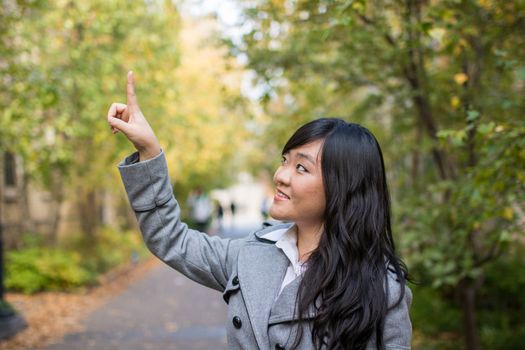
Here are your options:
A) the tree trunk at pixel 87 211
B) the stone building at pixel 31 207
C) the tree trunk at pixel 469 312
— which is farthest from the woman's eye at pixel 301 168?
the tree trunk at pixel 87 211

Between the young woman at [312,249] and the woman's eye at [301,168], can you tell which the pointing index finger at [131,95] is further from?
the woman's eye at [301,168]

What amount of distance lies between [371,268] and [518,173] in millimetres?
2251

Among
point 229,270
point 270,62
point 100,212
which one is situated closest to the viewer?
point 229,270

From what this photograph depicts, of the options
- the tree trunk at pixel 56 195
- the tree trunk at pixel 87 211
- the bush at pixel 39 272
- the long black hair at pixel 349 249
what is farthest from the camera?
the tree trunk at pixel 87 211

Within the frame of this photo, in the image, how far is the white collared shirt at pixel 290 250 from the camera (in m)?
2.19

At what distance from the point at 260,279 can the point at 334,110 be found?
762 centimetres

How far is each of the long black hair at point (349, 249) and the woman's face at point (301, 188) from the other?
25mm

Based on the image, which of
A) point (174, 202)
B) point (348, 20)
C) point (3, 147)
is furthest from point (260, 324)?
point (3, 147)

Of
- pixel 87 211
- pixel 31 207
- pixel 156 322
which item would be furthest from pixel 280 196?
pixel 31 207

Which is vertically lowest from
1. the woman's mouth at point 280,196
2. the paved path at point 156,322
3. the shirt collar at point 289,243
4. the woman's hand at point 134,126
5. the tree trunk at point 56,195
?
the paved path at point 156,322

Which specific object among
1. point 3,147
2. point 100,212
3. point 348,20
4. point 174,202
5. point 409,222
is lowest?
point 100,212

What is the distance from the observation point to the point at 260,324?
2.07m

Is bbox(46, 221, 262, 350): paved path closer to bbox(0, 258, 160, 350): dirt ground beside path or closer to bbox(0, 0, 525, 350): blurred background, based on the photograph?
bbox(0, 258, 160, 350): dirt ground beside path

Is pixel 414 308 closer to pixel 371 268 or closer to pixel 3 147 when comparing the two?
pixel 3 147
